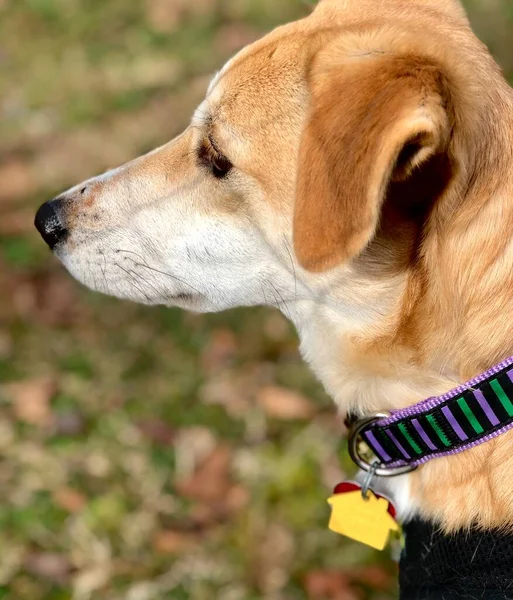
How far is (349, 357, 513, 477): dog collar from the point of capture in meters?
1.64

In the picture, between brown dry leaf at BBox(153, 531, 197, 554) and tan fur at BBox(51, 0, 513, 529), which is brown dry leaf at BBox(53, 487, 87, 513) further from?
tan fur at BBox(51, 0, 513, 529)

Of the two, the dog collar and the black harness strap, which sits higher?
the dog collar

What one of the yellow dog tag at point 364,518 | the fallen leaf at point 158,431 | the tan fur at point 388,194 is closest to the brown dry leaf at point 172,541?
the fallen leaf at point 158,431

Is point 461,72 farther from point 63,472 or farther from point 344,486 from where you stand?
point 63,472

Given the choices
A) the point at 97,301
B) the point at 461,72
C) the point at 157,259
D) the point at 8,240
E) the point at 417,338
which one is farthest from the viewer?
the point at 8,240

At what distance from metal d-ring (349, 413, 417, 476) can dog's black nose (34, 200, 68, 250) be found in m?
1.10

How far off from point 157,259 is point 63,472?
1.47 metres

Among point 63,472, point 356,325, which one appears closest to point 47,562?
point 63,472

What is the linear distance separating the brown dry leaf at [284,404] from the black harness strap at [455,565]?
1.53 m

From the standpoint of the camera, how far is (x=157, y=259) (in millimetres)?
2277

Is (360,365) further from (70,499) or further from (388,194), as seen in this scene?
(70,499)

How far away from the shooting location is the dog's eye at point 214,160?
6.77 ft

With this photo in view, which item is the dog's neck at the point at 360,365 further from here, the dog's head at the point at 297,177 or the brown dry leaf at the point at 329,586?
the brown dry leaf at the point at 329,586

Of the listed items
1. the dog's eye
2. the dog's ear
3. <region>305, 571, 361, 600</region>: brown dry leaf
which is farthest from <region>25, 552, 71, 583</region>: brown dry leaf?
the dog's ear
